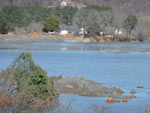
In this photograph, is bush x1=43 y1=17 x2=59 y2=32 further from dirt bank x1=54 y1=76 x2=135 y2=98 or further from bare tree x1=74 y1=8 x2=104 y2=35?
dirt bank x1=54 y1=76 x2=135 y2=98

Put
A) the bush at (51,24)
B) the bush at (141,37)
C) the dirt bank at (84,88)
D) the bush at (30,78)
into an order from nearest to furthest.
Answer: the bush at (30,78)
the dirt bank at (84,88)
the bush at (51,24)
the bush at (141,37)

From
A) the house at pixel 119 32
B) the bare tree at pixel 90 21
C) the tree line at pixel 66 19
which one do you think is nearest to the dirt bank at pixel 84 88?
the tree line at pixel 66 19

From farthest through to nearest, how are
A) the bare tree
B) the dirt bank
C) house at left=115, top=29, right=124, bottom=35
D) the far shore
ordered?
house at left=115, top=29, right=124, bottom=35, the bare tree, the far shore, the dirt bank

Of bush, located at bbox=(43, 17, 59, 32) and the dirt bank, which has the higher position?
the dirt bank

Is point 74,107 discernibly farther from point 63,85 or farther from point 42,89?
point 63,85

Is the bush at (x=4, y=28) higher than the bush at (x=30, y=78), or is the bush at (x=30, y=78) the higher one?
the bush at (x=30, y=78)

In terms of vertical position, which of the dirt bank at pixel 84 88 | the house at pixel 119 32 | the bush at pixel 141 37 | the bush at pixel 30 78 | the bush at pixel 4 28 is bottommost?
the bush at pixel 141 37

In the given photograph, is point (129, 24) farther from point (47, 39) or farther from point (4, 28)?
point (4, 28)

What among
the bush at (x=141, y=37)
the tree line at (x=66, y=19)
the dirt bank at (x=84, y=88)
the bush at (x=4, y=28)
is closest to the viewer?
the dirt bank at (x=84, y=88)

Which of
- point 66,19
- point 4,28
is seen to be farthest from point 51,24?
point 66,19

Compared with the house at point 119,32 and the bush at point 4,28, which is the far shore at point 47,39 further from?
the house at point 119,32

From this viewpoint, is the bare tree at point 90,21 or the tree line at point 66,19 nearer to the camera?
the bare tree at point 90,21

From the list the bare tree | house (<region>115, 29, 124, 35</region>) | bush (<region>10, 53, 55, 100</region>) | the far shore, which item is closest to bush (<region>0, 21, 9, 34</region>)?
the far shore

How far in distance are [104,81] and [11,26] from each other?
85.0 meters
